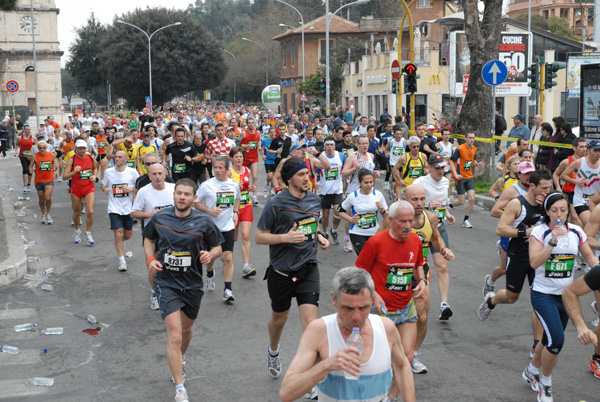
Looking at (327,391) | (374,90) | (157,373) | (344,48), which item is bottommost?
(157,373)

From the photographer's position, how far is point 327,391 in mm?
3578

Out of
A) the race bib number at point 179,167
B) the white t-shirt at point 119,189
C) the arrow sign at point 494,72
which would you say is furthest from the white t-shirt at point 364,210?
the arrow sign at point 494,72

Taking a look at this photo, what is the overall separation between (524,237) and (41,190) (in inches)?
447

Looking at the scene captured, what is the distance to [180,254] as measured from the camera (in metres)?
6.39

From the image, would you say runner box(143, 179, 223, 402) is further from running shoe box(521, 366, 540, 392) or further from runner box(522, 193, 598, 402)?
running shoe box(521, 366, 540, 392)

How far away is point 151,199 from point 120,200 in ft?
9.20

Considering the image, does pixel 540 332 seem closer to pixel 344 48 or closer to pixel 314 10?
pixel 344 48

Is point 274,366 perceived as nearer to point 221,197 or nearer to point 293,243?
point 293,243

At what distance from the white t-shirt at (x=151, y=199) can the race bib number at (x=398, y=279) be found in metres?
3.62

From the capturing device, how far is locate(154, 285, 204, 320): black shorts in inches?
A: 247

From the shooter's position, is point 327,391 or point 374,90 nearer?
point 327,391

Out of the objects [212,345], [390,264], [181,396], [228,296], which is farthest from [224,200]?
[390,264]

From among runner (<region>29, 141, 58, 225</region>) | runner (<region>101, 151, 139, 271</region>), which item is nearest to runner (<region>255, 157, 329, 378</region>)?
runner (<region>101, 151, 139, 271</region>)

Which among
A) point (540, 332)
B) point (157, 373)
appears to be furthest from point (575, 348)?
point (157, 373)
